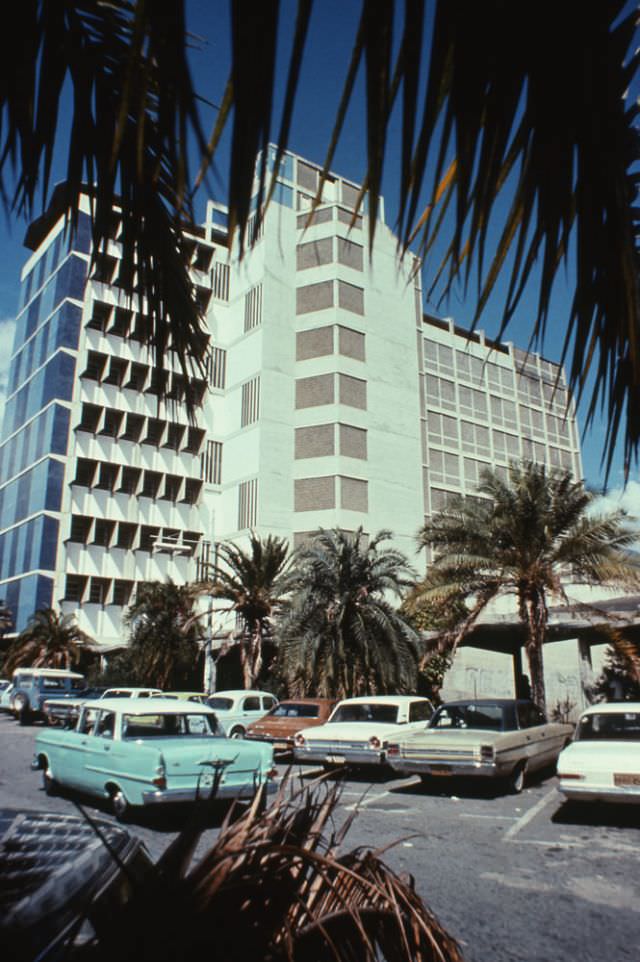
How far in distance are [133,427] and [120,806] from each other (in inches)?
1591

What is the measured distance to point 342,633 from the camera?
23.5 m

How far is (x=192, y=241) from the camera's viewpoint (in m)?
2.59

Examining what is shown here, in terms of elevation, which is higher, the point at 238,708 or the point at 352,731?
the point at 238,708

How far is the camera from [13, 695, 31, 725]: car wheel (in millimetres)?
27109

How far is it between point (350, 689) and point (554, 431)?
4748cm

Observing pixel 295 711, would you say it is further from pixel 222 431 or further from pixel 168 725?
pixel 222 431

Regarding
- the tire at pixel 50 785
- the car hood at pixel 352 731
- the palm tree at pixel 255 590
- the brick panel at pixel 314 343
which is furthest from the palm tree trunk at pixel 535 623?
the brick panel at pixel 314 343

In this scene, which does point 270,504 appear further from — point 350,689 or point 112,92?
point 112,92

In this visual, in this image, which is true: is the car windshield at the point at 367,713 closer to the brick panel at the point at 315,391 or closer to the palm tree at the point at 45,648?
the palm tree at the point at 45,648

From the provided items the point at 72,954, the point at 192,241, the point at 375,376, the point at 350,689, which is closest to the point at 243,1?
the point at 192,241

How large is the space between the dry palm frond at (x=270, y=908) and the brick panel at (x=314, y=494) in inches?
1771

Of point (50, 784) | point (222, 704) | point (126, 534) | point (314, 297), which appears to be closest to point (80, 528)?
point (126, 534)

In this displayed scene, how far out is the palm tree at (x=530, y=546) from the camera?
18453 millimetres

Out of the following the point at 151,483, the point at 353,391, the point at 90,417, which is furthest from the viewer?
the point at 353,391
